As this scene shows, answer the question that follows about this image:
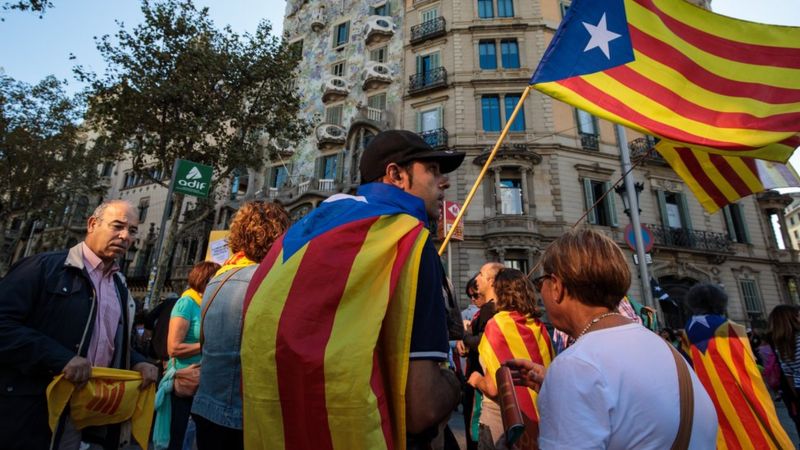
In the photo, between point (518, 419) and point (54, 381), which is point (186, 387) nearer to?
point (54, 381)

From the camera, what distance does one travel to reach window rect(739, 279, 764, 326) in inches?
711

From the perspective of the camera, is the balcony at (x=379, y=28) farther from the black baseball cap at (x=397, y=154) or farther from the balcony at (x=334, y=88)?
the black baseball cap at (x=397, y=154)

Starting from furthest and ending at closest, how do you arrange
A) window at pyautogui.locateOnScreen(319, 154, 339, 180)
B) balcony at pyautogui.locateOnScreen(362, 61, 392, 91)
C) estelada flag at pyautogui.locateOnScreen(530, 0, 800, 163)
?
1. window at pyautogui.locateOnScreen(319, 154, 339, 180)
2. balcony at pyautogui.locateOnScreen(362, 61, 392, 91)
3. estelada flag at pyautogui.locateOnScreen(530, 0, 800, 163)

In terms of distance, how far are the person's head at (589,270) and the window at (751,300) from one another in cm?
2217

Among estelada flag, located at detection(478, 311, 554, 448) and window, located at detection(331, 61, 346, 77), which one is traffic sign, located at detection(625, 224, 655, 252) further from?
window, located at detection(331, 61, 346, 77)

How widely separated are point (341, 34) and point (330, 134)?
8514 mm

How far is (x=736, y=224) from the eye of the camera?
65.7 feet

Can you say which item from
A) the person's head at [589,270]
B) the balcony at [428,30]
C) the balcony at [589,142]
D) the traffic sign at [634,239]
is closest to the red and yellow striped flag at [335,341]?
the person's head at [589,270]

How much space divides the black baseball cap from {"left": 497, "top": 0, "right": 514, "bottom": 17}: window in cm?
2266

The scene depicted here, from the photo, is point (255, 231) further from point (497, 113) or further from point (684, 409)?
point (497, 113)

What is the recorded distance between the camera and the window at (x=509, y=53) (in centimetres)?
2027

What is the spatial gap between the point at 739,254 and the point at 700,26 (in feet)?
63.2

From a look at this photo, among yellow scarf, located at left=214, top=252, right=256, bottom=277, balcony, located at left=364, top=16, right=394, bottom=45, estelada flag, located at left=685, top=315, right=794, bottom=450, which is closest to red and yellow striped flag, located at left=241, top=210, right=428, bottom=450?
yellow scarf, located at left=214, top=252, right=256, bottom=277

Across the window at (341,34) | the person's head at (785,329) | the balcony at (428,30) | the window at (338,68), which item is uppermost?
the window at (341,34)
